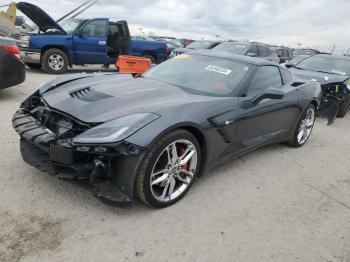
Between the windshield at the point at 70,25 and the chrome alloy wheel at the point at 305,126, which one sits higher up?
the windshield at the point at 70,25

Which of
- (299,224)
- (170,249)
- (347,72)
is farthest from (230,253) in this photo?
(347,72)

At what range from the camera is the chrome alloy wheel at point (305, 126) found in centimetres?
537

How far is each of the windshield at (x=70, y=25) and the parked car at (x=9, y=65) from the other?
4620mm

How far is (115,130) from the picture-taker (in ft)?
9.06

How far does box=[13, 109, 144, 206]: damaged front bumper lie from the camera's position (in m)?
2.71

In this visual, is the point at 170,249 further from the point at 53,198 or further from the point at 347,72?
the point at 347,72

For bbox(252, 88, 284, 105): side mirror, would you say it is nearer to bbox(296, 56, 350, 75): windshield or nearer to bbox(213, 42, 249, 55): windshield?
bbox(296, 56, 350, 75): windshield

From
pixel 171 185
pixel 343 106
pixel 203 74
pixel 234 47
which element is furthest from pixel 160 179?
pixel 234 47

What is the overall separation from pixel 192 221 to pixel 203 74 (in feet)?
6.02

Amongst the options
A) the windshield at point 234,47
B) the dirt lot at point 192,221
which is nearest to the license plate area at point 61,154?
the dirt lot at point 192,221

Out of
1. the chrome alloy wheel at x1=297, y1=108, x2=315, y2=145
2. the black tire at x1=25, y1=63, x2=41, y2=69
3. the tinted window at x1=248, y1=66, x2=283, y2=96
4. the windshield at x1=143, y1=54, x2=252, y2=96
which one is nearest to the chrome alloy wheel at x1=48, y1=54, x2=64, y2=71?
the black tire at x1=25, y1=63, x2=41, y2=69

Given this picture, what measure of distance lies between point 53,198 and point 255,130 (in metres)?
2.36

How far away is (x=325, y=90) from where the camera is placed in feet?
24.7

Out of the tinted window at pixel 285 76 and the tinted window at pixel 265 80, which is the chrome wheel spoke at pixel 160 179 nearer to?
the tinted window at pixel 265 80
